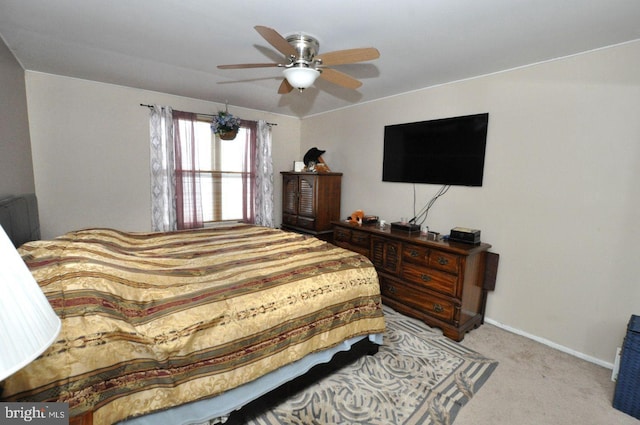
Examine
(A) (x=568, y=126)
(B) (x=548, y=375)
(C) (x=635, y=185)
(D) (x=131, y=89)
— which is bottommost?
(B) (x=548, y=375)

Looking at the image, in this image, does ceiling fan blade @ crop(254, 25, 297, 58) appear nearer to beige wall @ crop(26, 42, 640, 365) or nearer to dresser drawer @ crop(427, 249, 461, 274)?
beige wall @ crop(26, 42, 640, 365)

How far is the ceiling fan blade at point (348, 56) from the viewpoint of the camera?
1819 mm

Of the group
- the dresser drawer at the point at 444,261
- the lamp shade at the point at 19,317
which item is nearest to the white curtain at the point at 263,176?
the dresser drawer at the point at 444,261

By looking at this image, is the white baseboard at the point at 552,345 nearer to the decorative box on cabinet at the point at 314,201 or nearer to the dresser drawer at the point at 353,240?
the dresser drawer at the point at 353,240

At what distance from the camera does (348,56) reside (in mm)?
1905

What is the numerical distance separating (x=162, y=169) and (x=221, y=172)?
0.81 m

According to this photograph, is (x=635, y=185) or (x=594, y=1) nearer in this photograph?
(x=594, y=1)

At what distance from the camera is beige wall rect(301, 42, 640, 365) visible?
2.13m

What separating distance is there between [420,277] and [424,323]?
1.51ft

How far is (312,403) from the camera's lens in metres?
1.77

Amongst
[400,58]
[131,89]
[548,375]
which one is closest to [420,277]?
[548,375]

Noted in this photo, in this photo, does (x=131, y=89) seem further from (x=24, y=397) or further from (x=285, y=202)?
(x=24, y=397)

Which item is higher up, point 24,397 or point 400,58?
point 400,58

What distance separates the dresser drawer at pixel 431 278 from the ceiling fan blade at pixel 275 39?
222 centimetres
